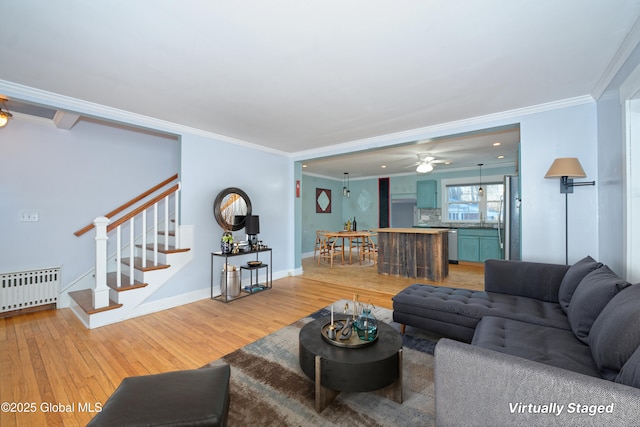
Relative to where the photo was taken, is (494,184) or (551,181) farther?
(494,184)

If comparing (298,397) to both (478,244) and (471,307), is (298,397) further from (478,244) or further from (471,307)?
(478,244)

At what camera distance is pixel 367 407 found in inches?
70.5

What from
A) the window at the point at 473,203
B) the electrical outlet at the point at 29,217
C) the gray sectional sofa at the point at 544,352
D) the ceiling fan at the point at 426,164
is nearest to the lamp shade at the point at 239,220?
the electrical outlet at the point at 29,217

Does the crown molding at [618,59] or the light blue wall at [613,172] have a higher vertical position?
the crown molding at [618,59]

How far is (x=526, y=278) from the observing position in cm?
273

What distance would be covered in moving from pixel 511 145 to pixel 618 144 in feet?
9.76

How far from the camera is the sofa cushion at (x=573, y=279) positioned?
2.19m

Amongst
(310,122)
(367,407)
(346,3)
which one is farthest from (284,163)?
(367,407)

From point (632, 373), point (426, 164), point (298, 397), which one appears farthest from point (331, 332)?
point (426, 164)

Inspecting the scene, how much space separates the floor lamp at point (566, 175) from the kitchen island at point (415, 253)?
84.1 inches

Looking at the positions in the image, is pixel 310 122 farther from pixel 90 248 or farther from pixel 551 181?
pixel 90 248

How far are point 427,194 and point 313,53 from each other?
647 cm

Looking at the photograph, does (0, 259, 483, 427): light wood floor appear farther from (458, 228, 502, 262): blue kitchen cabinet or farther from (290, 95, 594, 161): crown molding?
(458, 228, 502, 262): blue kitchen cabinet

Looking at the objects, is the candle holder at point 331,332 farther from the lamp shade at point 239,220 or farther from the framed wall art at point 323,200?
the framed wall art at point 323,200
